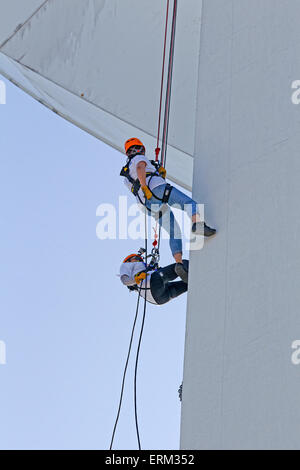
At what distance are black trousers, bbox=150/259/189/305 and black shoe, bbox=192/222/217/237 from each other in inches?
33.1

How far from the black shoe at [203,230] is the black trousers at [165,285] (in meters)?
0.84

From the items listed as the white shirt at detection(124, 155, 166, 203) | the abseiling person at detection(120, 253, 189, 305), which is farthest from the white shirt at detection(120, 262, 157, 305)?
the white shirt at detection(124, 155, 166, 203)

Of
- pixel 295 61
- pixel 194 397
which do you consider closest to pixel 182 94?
pixel 295 61

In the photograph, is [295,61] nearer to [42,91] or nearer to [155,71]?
[155,71]

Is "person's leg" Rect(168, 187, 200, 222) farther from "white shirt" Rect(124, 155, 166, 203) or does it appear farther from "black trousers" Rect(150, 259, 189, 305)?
"black trousers" Rect(150, 259, 189, 305)

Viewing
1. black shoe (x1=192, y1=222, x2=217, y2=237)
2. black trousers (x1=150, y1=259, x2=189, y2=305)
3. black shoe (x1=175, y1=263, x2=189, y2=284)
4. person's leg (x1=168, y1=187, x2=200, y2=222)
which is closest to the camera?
black shoe (x1=192, y1=222, x2=217, y2=237)

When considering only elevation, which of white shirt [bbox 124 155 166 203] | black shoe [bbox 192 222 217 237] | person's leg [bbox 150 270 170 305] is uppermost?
white shirt [bbox 124 155 166 203]

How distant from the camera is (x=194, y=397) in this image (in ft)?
18.1

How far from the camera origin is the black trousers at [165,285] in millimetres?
6754

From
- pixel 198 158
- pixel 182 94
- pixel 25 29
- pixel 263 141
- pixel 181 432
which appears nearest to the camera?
pixel 181 432

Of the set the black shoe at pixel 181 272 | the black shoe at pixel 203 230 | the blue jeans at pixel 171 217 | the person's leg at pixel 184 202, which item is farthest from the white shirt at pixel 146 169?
the black shoe at pixel 203 230

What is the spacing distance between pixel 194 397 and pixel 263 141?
5.41ft

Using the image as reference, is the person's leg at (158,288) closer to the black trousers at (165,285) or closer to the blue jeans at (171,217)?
the black trousers at (165,285)

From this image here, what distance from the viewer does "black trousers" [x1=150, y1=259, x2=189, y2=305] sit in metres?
6.75
